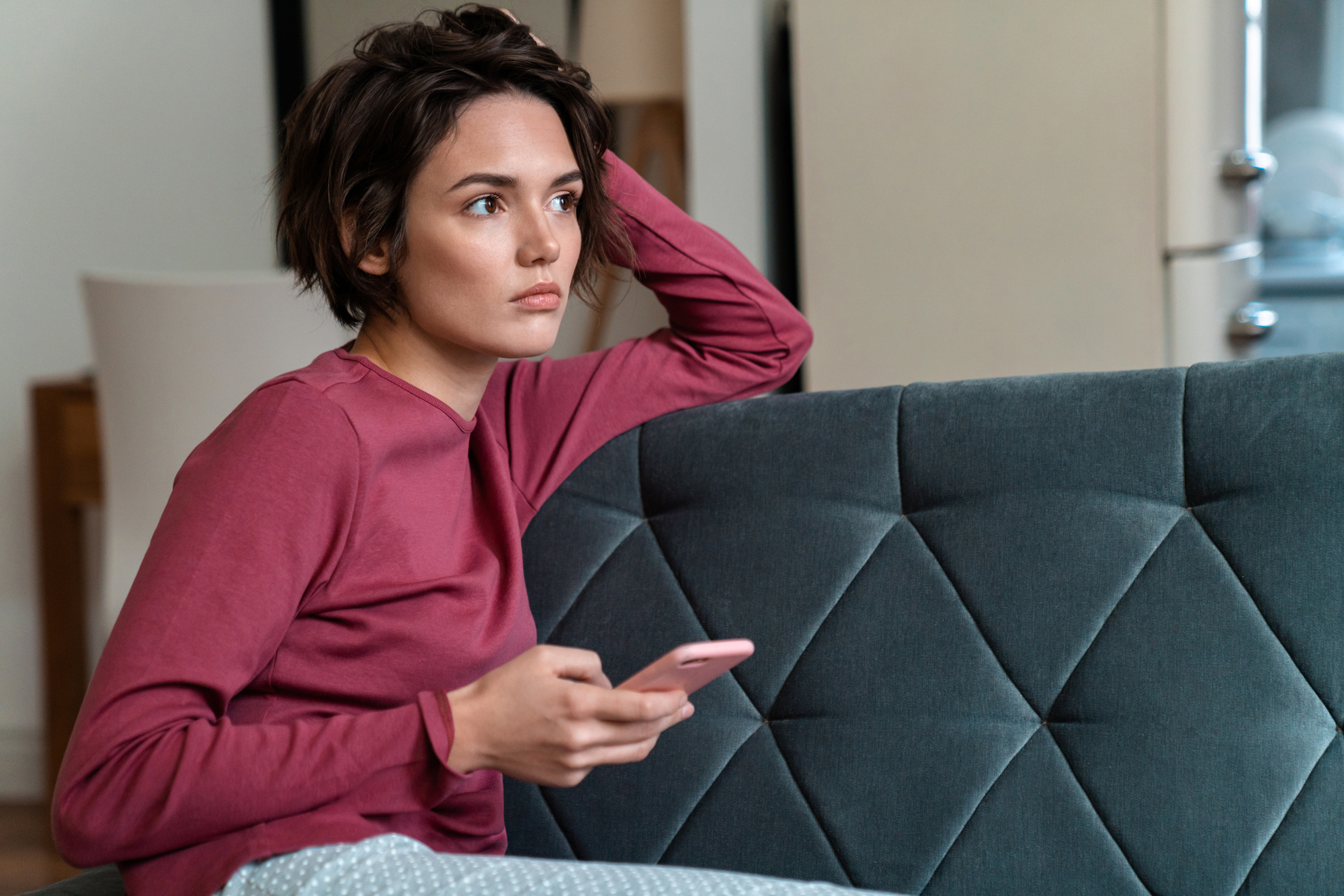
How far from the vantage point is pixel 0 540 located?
280 cm

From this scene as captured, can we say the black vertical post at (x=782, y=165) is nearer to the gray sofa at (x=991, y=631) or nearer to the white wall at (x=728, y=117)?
the white wall at (x=728, y=117)

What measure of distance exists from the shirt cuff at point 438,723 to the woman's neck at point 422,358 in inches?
11.7

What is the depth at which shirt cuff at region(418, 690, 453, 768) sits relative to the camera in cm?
83

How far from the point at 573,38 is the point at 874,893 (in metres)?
2.51

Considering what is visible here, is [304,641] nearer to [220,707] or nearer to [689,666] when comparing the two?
[220,707]

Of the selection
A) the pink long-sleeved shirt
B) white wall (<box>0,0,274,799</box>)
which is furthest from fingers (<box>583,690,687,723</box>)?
white wall (<box>0,0,274,799</box>)

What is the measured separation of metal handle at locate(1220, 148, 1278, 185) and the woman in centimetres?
125

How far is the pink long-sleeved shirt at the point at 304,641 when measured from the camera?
795mm

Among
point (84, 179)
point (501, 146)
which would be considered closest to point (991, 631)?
point (501, 146)

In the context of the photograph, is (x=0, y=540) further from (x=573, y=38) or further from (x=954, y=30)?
(x=954, y=30)

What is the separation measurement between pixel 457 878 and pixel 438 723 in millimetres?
107

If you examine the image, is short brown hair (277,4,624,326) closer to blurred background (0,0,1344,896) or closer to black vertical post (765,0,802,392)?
blurred background (0,0,1344,896)

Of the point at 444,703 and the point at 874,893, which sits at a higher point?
the point at 444,703

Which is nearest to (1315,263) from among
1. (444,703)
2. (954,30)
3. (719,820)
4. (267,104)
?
(954,30)
